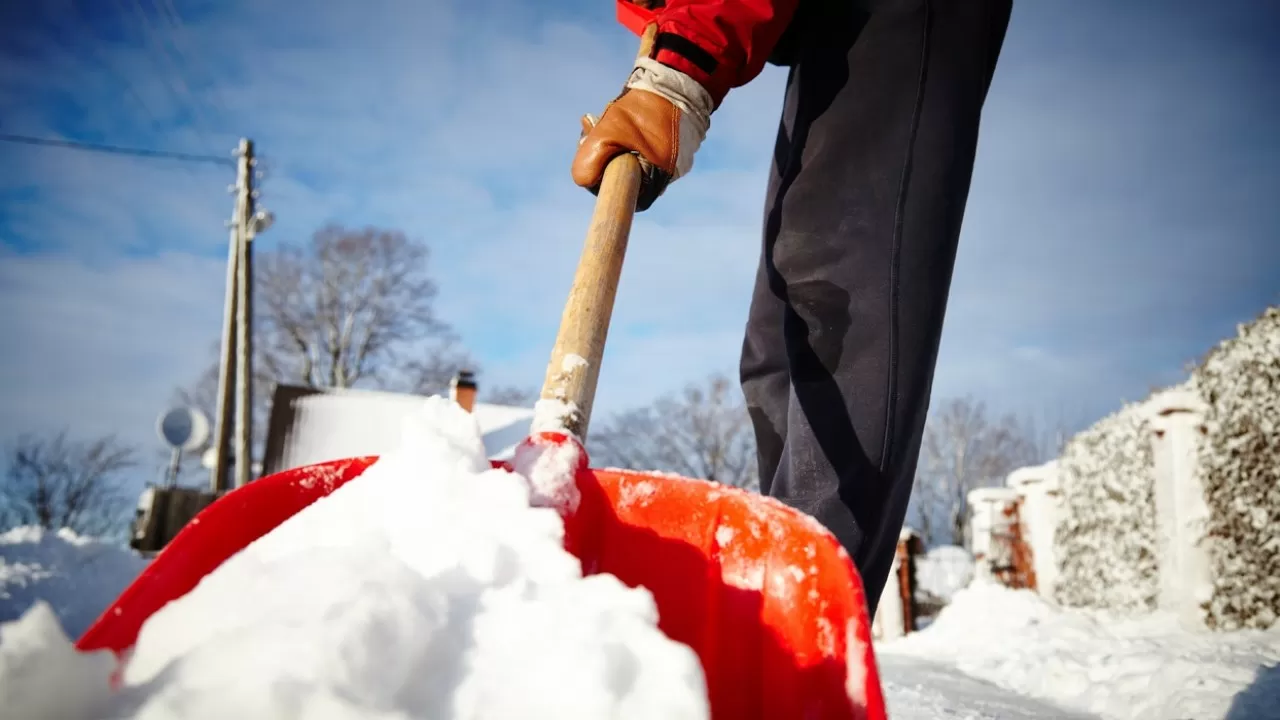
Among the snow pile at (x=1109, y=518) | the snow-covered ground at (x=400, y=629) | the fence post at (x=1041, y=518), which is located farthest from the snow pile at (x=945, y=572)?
the snow-covered ground at (x=400, y=629)

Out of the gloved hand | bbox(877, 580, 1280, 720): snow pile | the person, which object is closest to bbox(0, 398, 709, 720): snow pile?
the person

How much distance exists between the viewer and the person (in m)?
1.30

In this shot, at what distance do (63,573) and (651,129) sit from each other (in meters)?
8.66

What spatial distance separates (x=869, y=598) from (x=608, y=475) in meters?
0.64

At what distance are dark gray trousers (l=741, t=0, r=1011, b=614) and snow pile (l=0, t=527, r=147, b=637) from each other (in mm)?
5139

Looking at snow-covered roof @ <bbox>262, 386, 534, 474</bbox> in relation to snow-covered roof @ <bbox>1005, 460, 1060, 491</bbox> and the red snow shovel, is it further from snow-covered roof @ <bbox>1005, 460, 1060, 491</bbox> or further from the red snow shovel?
the red snow shovel

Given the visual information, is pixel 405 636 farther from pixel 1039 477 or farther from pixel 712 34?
pixel 1039 477

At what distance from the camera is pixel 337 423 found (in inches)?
658

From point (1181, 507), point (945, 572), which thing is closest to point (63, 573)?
point (1181, 507)

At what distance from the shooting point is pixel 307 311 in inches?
950

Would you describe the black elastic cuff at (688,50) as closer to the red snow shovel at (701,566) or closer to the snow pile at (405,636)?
the red snow shovel at (701,566)

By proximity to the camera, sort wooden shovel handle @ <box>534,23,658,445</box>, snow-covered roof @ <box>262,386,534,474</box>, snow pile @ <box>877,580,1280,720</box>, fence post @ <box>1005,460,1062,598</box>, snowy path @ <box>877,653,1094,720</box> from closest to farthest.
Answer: wooden shovel handle @ <box>534,23,658,445</box>, snowy path @ <box>877,653,1094,720</box>, snow pile @ <box>877,580,1280,720</box>, fence post @ <box>1005,460,1062,598</box>, snow-covered roof @ <box>262,386,534,474</box>

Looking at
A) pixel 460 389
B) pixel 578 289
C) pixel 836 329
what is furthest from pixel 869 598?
pixel 460 389

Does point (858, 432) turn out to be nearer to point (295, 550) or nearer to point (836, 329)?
point (836, 329)
